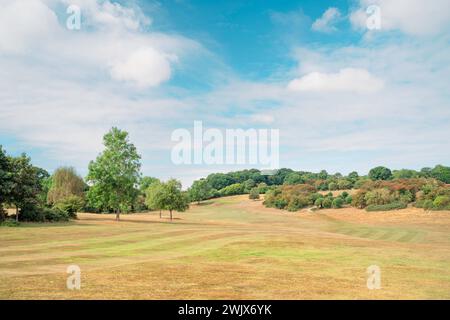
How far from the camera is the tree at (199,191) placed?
138775 millimetres

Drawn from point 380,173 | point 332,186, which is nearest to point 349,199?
point 332,186

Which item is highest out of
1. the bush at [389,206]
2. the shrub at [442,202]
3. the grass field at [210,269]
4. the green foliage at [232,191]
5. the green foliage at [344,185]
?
the green foliage at [344,185]

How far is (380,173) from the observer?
152 m

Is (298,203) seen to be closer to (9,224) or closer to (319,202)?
(319,202)

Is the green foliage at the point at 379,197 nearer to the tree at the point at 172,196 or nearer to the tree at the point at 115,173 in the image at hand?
the tree at the point at 172,196

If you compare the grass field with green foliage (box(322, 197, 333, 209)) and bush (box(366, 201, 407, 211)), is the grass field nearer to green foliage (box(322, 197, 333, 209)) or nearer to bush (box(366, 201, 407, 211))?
bush (box(366, 201, 407, 211))

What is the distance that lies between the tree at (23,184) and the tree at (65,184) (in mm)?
46220

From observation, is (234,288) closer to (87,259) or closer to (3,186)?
(87,259)

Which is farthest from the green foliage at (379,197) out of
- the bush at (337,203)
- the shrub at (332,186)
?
the shrub at (332,186)

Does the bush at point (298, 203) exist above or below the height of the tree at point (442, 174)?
below

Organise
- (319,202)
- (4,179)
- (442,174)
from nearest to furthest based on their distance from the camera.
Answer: (4,179) → (319,202) → (442,174)

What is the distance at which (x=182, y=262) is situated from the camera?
22641 millimetres

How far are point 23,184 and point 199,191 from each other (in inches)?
3658

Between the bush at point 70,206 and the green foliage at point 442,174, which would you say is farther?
the green foliage at point 442,174
